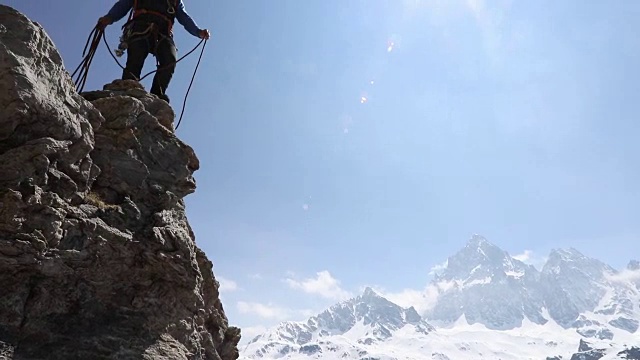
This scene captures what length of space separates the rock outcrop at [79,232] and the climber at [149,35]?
12.4ft

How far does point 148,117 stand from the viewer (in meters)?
12.3

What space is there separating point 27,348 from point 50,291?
40.6 inches

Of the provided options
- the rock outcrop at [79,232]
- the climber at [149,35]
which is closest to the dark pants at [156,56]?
the climber at [149,35]

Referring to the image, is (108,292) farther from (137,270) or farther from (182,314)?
(182,314)

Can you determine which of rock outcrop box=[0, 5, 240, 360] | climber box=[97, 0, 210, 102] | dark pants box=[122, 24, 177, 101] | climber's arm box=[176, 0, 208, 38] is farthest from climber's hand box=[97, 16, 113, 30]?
rock outcrop box=[0, 5, 240, 360]

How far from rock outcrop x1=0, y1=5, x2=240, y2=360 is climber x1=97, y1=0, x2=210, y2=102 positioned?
3.79m

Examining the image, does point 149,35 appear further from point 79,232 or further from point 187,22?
point 79,232

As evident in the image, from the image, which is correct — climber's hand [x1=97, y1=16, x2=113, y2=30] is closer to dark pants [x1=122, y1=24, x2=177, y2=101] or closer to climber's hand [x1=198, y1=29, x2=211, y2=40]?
dark pants [x1=122, y1=24, x2=177, y2=101]

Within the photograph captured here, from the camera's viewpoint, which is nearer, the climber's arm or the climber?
the climber

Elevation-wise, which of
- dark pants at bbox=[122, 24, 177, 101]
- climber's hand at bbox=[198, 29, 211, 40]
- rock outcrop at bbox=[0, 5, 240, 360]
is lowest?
rock outcrop at bbox=[0, 5, 240, 360]

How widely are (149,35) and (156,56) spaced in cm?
70

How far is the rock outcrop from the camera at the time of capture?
7746mm

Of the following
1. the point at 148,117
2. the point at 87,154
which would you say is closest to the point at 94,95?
the point at 148,117

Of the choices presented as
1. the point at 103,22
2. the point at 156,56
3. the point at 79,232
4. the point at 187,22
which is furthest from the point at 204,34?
the point at 79,232
